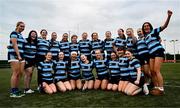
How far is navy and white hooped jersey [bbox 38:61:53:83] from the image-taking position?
28.0 feet

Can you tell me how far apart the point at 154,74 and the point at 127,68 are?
1.06 metres

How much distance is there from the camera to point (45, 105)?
6430mm

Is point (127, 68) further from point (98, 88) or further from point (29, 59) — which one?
point (29, 59)

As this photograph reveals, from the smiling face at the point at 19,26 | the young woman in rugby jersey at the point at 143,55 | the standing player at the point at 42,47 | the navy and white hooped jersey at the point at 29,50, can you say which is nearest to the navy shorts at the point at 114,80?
the young woman in rugby jersey at the point at 143,55

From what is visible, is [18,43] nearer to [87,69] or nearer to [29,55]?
[29,55]

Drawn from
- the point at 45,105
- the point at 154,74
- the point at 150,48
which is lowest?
the point at 45,105

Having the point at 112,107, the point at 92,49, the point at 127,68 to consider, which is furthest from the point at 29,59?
the point at 112,107

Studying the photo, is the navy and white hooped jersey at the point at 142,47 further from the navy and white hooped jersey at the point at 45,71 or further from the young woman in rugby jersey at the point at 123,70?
the navy and white hooped jersey at the point at 45,71

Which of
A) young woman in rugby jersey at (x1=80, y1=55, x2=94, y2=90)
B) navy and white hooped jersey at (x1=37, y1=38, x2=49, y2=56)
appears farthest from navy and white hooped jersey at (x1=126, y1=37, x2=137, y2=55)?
navy and white hooped jersey at (x1=37, y1=38, x2=49, y2=56)

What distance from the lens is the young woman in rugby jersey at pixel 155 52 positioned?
23.6 feet

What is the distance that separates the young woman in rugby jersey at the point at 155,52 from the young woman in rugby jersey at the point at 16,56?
140 inches

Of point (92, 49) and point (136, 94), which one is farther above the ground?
point (92, 49)

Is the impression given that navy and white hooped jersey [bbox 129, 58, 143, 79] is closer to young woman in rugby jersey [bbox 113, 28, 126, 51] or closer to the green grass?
the green grass

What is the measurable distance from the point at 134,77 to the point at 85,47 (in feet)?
7.74
